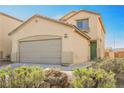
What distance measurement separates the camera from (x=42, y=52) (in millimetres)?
9094

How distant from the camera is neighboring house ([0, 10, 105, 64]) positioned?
30.1 feet

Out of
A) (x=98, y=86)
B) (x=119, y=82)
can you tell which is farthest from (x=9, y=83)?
(x=119, y=82)

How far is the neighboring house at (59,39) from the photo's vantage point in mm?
9180

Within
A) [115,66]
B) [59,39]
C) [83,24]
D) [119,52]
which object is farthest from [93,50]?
[115,66]

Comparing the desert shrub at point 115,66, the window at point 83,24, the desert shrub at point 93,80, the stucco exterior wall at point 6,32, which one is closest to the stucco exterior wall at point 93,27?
the window at point 83,24

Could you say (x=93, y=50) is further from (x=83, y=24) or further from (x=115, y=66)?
(x=115, y=66)

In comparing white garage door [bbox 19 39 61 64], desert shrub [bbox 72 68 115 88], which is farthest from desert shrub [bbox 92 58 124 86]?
white garage door [bbox 19 39 61 64]

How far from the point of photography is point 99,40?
9711 mm

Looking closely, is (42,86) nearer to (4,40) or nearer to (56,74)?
(56,74)

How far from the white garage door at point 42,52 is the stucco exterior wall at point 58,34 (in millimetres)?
380

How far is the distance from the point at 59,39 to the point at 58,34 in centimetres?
35

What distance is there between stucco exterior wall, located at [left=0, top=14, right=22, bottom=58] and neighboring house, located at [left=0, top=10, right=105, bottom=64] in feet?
0.81

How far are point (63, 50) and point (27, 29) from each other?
2.06m

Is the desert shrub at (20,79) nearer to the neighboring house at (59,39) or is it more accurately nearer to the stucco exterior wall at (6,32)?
the neighboring house at (59,39)
